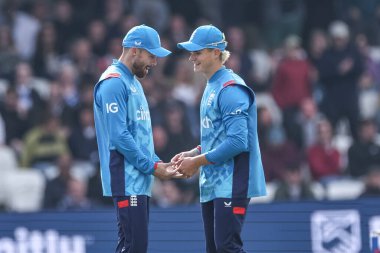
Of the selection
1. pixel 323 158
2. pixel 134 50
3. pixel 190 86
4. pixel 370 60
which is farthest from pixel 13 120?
pixel 134 50

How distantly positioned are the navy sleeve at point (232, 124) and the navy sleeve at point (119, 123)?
1.82ft

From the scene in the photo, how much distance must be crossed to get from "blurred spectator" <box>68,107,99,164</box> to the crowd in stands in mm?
13

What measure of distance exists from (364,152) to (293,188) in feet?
4.99

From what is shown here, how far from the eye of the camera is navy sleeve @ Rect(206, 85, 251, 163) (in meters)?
9.05

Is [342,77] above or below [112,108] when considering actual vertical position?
above

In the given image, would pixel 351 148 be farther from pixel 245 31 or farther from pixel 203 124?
pixel 203 124

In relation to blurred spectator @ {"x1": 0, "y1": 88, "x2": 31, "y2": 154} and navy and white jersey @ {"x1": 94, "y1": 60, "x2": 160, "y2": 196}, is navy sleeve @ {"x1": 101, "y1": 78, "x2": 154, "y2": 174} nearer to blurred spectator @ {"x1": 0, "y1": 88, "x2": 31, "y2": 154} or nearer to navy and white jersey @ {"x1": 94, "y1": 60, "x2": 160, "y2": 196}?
navy and white jersey @ {"x1": 94, "y1": 60, "x2": 160, "y2": 196}

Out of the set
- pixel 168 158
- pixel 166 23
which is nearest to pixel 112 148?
pixel 168 158

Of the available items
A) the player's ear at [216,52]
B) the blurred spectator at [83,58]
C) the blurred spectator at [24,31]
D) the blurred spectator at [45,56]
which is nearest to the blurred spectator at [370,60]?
the blurred spectator at [83,58]

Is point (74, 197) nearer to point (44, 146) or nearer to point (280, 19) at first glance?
point (44, 146)

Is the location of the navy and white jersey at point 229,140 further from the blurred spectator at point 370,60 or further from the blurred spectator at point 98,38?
the blurred spectator at point 370,60

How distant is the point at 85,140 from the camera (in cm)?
1592

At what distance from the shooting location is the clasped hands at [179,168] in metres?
9.21

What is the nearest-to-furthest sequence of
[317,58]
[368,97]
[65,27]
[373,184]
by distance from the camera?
[373,184] < [317,58] < [368,97] < [65,27]
